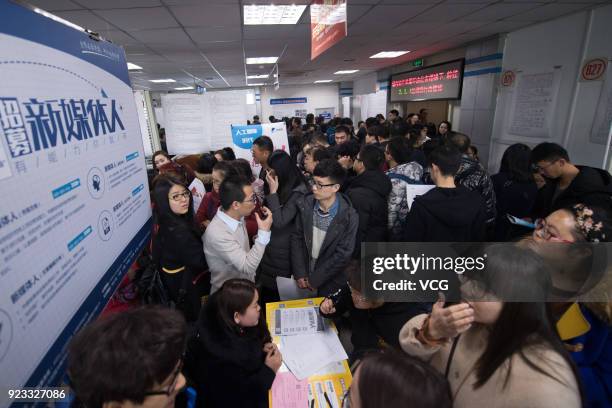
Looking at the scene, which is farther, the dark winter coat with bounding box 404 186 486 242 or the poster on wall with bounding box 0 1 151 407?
the dark winter coat with bounding box 404 186 486 242

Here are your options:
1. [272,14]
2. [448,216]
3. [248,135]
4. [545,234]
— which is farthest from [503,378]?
[272,14]

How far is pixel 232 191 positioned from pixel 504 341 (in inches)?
61.9

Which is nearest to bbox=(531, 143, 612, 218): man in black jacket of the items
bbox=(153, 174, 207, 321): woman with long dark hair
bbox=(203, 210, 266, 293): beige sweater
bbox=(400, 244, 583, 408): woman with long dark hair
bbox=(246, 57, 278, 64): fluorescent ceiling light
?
bbox=(400, 244, 583, 408): woman with long dark hair

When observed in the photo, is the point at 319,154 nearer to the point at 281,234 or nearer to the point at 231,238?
the point at 281,234

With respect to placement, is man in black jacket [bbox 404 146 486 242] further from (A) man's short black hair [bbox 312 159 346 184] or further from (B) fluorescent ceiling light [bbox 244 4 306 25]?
(B) fluorescent ceiling light [bbox 244 4 306 25]

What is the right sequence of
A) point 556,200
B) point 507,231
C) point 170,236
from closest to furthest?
1. point 170,236
2. point 556,200
3. point 507,231

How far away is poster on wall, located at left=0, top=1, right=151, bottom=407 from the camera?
2.63 feet

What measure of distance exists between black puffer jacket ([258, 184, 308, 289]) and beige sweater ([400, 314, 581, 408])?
1.30 m

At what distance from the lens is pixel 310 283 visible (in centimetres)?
222

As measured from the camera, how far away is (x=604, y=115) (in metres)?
3.81

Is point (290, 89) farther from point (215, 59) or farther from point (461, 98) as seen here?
point (461, 98)

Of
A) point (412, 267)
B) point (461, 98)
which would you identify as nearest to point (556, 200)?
point (412, 267)

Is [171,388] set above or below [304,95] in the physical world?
below

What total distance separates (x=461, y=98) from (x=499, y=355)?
7.22 meters
